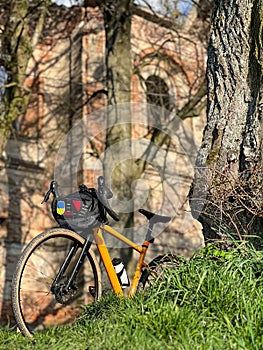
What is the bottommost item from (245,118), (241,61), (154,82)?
(245,118)

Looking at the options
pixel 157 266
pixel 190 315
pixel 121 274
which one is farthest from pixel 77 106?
pixel 190 315

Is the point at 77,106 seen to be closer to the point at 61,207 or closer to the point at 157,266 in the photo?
the point at 61,207

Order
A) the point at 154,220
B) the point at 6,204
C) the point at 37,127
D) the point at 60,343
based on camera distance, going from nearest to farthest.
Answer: the point at 60,343 < the point at 154,220 < the point at 6,204 < the point at 37,127

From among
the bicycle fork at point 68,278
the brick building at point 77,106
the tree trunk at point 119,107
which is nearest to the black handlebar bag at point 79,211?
the bicycle fork at point 68,278

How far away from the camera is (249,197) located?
4.53 metres

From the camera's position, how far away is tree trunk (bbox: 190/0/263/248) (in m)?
4.65

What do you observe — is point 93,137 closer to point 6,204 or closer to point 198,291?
point 6,204

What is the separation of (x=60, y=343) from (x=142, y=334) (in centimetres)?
58

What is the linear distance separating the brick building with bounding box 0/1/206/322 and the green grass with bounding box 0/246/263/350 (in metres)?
10.3

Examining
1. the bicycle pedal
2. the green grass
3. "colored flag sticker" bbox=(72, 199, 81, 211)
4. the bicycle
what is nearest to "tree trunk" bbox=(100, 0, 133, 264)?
the bicycle

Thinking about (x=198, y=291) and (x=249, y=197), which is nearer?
(x=198, y=291)

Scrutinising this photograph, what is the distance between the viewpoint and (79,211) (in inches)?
194

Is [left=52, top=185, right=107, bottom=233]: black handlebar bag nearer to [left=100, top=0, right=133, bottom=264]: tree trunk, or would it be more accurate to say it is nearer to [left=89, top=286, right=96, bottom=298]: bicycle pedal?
[left=89, top=286, right=96, bottom=298]: bicycle pedal

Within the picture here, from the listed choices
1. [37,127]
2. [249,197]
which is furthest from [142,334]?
[37,127]
